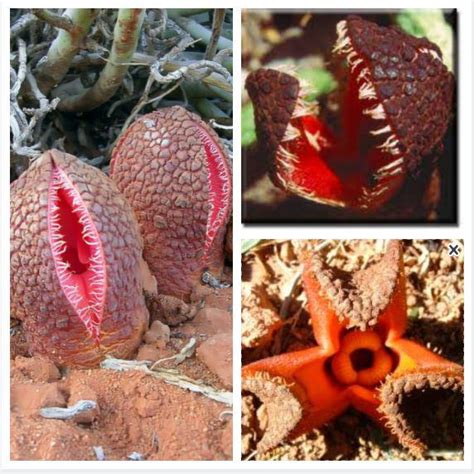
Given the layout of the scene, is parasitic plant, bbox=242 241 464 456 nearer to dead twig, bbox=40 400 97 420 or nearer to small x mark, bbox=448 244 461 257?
small x mark, bbox=448 244 461 257

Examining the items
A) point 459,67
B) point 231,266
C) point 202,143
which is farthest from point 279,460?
point 459,67

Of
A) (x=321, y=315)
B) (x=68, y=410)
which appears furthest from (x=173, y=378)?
(x=321, y=315)

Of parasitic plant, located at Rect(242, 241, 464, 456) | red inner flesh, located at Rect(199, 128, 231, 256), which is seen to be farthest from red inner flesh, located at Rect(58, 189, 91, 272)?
parasitic plant, located at Rect(242, 241, 464, 456)

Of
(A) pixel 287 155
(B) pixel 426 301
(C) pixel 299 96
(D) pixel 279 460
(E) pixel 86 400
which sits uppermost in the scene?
Result: (C) pixel 299 96

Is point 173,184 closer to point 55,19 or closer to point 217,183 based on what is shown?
point 217,183

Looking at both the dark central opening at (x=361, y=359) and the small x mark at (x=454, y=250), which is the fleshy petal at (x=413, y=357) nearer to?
the dark central opening at (x=361, y=359)

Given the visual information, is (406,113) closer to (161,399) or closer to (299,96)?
(299,96)
